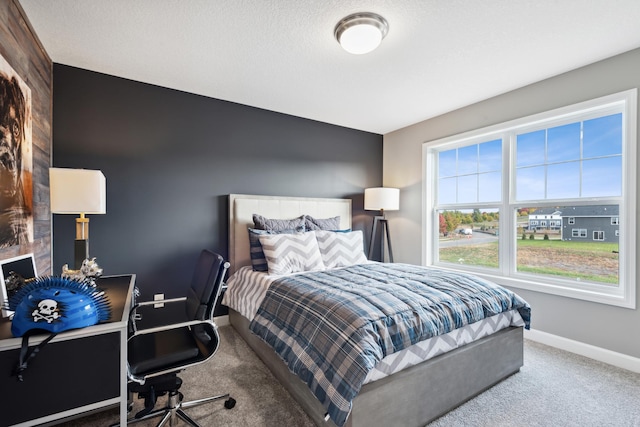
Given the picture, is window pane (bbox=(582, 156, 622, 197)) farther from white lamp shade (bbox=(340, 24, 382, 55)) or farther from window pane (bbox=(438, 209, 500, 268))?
white lamp shade (bbox=(340, 24, 382, 55))

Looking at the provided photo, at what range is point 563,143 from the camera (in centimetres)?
281

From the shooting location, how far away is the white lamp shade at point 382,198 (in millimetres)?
4008

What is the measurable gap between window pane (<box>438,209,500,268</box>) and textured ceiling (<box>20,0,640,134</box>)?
1.42 metres

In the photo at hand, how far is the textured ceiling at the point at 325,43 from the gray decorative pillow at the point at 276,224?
4.55 feet

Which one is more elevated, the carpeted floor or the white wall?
the white wall

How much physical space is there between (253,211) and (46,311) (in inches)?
91.8

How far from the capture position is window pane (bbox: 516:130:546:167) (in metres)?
2.96

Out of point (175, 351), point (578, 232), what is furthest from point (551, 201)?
point (175, 351)

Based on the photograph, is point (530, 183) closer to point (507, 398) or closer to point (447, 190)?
point (447, 190)

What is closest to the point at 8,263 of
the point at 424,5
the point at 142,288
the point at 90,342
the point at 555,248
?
the point at 90,342

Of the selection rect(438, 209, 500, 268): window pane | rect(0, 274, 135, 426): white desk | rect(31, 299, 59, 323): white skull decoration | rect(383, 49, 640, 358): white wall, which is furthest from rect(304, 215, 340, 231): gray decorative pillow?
rect(31, 299, 59, 323): white skull decoration

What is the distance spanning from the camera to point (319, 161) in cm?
400

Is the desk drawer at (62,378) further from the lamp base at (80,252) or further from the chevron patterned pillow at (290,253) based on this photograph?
the chevron patterned pillow at (290,253)

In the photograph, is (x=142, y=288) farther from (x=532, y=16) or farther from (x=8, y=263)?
(x=532, y=16)
